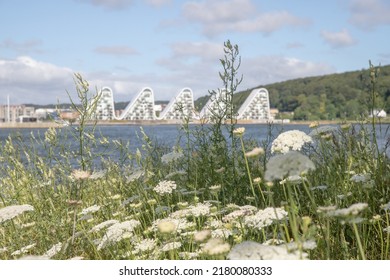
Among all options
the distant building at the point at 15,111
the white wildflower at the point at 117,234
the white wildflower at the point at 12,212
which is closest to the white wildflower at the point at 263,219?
the white wildflower at the point at 117,234

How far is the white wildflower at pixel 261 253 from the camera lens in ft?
4.55

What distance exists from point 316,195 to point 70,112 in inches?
65.1

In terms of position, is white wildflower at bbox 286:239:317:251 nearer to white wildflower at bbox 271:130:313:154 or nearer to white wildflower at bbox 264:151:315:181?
white wildflower at bbox 264:151:315:181

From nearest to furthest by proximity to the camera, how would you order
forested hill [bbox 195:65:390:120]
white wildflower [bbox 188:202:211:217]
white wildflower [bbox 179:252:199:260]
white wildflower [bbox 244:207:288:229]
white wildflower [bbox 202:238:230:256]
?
white wildflower [bbox 202:238:230:256]
white wildflower [bbox 244:207:288:229]
white wildflower [bbox 179:252:199:260]
white wildflower [bbox 188:202:211:217]
forested hill [bbox 195:65:390:120]

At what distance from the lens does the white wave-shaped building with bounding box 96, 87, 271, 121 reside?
3420 millimetres

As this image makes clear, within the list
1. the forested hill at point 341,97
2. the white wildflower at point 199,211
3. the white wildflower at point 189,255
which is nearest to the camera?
the white wildflower at point 189,255

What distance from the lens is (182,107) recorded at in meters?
3.61

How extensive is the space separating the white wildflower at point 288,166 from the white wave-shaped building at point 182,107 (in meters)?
1.74

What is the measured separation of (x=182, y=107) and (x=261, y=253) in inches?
90.6

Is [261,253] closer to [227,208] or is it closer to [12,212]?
[227,208]

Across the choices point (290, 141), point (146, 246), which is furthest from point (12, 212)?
point (290, 141)

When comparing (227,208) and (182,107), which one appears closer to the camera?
(227,208)

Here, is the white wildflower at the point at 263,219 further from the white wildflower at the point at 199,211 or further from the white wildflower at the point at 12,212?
the white wildflower at the point at 12,212

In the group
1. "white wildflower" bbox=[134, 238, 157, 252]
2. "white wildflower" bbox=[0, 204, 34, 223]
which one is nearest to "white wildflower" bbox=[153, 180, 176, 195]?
"white wildflower" bbox=[134, 238, 157, 252]
